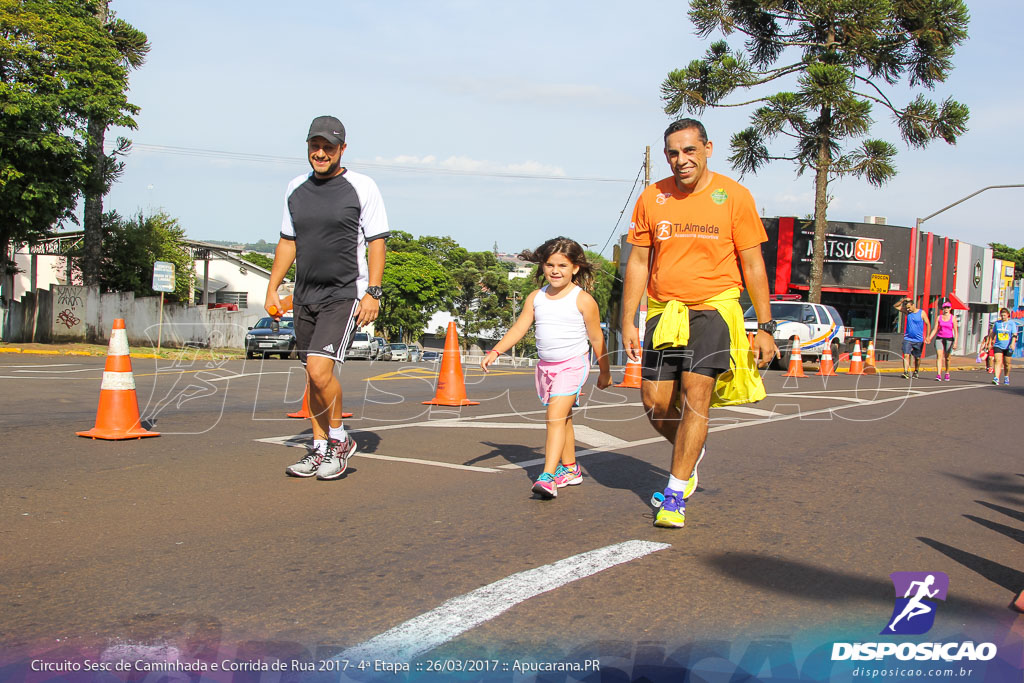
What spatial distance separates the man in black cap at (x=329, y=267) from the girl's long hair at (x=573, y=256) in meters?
1.00

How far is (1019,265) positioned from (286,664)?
311 feet

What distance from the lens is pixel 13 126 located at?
22.6 metres

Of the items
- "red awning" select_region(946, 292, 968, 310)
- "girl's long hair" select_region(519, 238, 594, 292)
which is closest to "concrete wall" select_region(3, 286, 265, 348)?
"girl's long hair" select_region(519, 238, 594, 292)

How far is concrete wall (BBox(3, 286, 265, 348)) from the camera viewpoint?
29.3 metres

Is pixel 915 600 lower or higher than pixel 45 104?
lower

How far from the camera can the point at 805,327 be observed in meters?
21.5

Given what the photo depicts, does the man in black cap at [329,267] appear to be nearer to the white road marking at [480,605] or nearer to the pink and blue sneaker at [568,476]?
the pink and blue sneaker at [568,476]

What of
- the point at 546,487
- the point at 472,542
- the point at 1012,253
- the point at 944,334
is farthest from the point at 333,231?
the point at 1012,253

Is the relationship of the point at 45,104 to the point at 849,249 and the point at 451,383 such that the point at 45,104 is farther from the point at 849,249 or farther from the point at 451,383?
the point at 849,249

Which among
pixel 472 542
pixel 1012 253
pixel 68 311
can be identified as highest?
pixel 1012 253

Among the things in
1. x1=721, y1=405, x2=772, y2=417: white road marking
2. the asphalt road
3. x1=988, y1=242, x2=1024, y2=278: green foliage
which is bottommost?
the asphalt road

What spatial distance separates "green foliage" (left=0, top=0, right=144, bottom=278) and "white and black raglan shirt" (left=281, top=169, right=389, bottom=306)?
66.7 feet

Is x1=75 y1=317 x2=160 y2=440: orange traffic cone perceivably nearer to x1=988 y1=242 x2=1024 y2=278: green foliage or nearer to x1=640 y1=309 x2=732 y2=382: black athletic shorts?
x1=640 y1=309 x2=732 y2=382: black athletic shorts

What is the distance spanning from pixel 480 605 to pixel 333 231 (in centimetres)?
297
